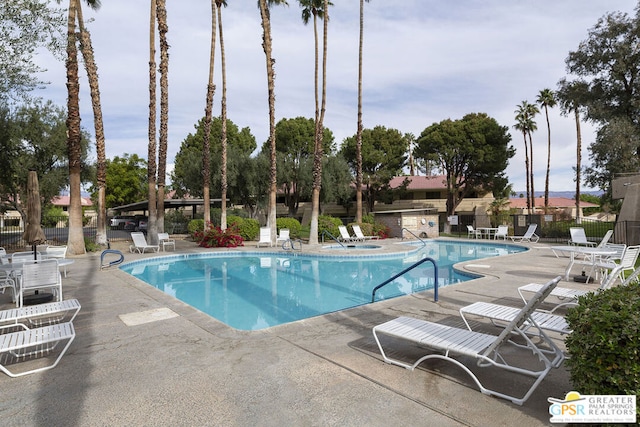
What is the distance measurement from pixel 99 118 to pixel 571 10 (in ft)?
68.0

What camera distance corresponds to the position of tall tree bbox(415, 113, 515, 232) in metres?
34.2

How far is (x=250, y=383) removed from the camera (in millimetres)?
3400

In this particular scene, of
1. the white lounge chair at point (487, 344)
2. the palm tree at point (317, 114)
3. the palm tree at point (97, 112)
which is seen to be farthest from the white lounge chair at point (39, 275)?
the palm tree at point (317, 114)

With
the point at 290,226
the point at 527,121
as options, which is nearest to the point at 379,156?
the point at 527,121

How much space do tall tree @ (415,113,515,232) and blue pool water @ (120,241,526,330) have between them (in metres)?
19.2

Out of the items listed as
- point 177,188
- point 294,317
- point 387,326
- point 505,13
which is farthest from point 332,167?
point 387,326

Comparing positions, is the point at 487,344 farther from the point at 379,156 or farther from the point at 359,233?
the point at 379,156

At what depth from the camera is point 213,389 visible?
3299mm

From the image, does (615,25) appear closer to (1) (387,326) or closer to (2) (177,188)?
(1) (387,326)

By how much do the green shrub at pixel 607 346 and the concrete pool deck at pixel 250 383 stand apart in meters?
0.57

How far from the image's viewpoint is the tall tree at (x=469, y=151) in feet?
112

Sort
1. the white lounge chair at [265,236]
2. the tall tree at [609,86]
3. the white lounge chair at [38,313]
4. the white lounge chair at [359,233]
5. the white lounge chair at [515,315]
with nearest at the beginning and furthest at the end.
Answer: the white lounge chair at [515,315], the white lounge chair at [38,313], the white lounge chair at [265,236], the white lounge chair at [359,233], the tall tree at [609,86]

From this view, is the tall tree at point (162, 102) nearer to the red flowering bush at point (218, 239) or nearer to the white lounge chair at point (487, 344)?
the red flowering bush at point (218, 239)

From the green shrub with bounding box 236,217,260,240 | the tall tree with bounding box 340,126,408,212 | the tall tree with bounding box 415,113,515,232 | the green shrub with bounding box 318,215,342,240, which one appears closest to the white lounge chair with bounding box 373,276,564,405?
the green shrub with bounding box 318,215,342,240
